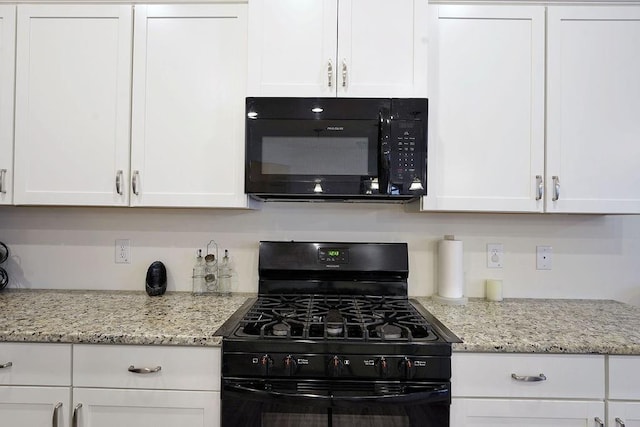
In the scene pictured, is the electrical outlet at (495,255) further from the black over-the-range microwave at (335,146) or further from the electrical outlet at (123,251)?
the electrical outlet at (123,251)

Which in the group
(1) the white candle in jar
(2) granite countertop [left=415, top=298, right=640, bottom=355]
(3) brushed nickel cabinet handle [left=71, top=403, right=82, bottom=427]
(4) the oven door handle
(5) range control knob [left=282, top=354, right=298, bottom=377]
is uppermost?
(1) the white candle in jar

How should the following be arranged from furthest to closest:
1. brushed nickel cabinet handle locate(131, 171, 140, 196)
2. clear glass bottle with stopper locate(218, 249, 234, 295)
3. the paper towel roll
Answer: clear glass bottle with stopper locate(218, 249, 234, 295)
the paper towel roll
brushed nickel cabinet handle locate(131, 171, 140, 196)

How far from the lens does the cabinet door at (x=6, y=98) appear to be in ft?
5.03

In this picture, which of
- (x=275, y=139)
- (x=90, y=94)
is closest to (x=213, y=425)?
(x=275, y=139)

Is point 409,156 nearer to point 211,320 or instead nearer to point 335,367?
point 335,367

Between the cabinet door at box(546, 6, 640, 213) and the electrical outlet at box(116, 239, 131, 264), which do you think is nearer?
the cabinet door at box(546, 6, 640, 213)

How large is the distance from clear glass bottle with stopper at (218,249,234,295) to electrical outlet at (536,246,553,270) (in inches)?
62.0

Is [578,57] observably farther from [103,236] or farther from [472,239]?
[103,236]

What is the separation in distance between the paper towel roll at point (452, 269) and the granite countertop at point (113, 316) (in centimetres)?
97

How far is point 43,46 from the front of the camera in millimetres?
1545

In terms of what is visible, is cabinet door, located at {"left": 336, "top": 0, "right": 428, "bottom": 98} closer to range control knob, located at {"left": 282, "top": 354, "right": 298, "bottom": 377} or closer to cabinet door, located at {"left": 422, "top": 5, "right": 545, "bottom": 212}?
cabinet door, located at {"left": 422, "top": 5, "right": 545, "bottom": 212}

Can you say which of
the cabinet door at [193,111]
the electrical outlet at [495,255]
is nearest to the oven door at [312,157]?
the cabinet door at [193,111]

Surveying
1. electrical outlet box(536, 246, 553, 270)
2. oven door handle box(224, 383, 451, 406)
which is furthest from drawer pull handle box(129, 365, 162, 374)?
electrical outlet box(536, 246, 553, 270)

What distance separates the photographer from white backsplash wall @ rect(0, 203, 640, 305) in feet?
5.86
